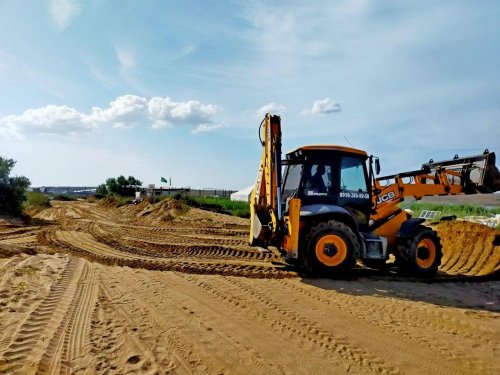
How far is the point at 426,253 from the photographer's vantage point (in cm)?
888

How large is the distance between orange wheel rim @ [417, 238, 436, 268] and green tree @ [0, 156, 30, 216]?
72.3 ft

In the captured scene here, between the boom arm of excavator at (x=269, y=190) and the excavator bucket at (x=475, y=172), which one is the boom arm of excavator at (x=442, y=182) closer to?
the excavator bucket at (x=475, y=172)

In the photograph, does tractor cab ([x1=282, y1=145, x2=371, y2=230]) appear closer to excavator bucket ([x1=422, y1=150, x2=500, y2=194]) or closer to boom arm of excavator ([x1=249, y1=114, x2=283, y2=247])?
boom arm of excavator ([x1=249, y1=114, x2=283, y2=247])

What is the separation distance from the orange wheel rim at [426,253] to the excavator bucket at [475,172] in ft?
4.71

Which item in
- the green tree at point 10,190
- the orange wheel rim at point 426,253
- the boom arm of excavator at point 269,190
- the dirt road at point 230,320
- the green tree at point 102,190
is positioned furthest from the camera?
the green tree at point 102,190

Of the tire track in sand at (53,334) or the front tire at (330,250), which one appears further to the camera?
the front tire at (330,250)


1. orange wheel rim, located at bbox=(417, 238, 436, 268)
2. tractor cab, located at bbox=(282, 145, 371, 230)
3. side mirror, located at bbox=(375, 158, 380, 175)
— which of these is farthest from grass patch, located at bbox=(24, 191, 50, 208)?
orange wheel rim, located at bbox=(417, 238, 436, 268)

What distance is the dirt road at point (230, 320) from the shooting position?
3.97m

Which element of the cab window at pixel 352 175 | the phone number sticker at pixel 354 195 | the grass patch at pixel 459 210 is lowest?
the grass patch at pixel 459 210

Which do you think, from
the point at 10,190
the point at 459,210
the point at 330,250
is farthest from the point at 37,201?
the point at 330,250

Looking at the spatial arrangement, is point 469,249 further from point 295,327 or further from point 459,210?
point 459,210

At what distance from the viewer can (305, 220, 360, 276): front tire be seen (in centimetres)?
786

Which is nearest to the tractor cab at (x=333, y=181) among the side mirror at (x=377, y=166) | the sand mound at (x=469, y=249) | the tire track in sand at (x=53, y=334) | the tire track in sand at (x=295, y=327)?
the side mirror at (x=377, y=166)

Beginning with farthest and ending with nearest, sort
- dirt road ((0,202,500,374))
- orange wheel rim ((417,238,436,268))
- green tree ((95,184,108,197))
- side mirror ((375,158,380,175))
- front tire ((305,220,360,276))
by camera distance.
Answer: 1. green tree ((95,184,108,197))
2. orange wheel rim ((417,238,436,268))
3. side mirror ((375,158,380,175))
4. front tire ((305,220,360,276))
5. dirt road ((0,202,500,374))
